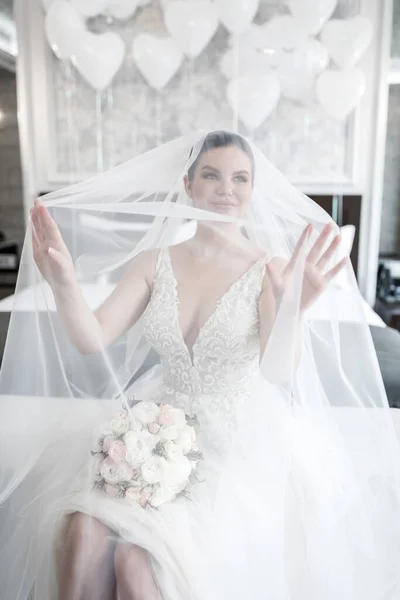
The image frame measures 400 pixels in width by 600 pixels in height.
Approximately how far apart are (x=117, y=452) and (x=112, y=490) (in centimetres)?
8

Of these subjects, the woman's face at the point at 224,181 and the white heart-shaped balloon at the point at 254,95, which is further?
the white heart-shaped balloon at the point at 254,95

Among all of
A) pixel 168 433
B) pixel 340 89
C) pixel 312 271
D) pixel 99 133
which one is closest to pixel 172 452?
pixel 168 433

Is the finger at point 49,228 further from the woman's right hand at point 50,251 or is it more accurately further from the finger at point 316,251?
the finger at point 316,251

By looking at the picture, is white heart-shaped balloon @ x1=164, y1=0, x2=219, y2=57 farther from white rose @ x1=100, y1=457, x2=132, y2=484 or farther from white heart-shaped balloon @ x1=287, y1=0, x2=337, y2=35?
white rose @ x1=100, y1=457, x2=132, y2=484

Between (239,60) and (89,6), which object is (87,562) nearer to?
(239,60)

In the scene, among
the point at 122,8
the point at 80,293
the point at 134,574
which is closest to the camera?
the point at 134,574

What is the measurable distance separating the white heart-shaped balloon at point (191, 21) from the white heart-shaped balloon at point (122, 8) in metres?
0.29

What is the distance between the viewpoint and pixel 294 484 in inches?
49.7

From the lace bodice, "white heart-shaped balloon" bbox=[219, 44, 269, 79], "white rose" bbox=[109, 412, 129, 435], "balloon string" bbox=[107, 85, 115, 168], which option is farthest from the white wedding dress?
"balloon string" bbox=[107, 85, 115, 168]

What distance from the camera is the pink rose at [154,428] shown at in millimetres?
1134

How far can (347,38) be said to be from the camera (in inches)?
131

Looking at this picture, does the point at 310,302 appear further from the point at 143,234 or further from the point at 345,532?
the point at 143,234

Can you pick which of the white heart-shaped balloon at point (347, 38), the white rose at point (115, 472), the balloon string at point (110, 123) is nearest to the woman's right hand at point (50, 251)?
the white rose at point (115, 472)

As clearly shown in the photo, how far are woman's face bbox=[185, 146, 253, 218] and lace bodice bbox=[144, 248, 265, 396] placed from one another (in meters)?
0.19
